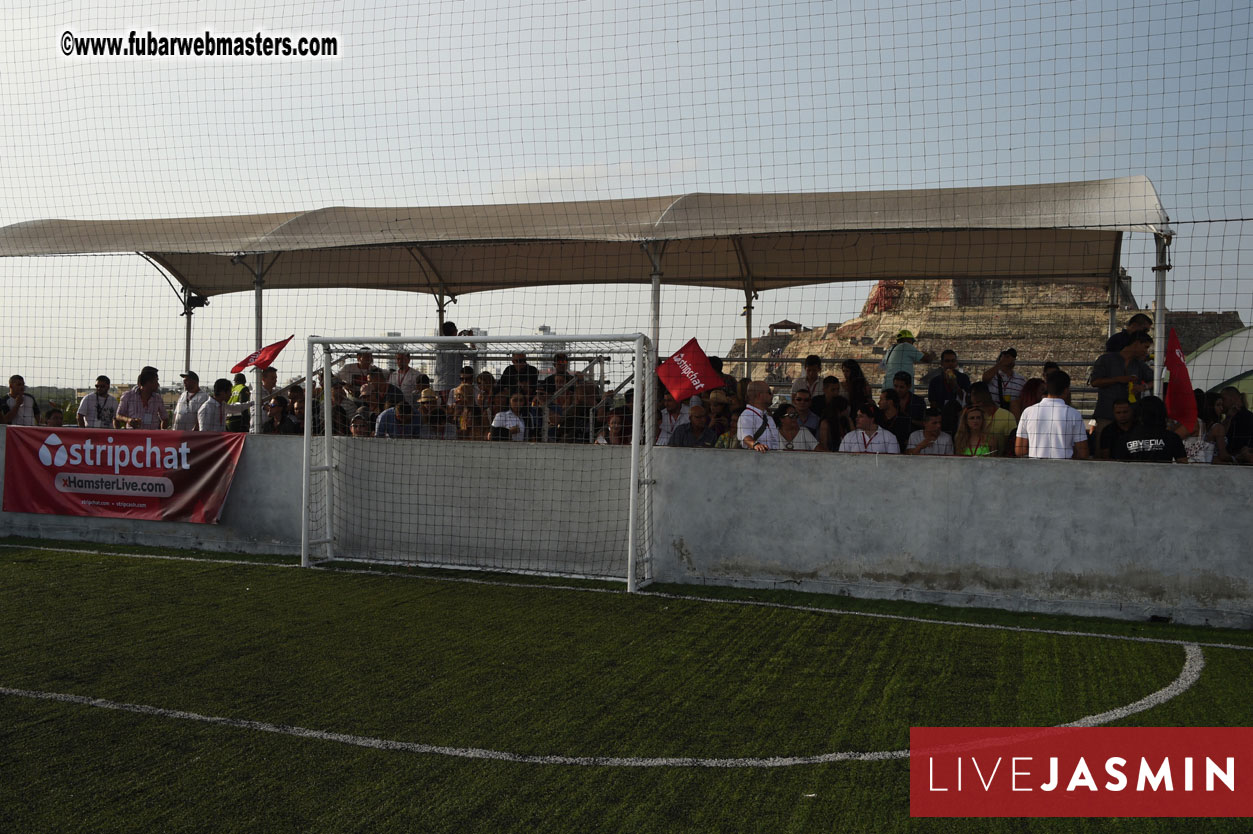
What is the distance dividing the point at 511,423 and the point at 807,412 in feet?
8.70

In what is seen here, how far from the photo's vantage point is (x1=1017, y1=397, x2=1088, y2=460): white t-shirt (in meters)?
7.57

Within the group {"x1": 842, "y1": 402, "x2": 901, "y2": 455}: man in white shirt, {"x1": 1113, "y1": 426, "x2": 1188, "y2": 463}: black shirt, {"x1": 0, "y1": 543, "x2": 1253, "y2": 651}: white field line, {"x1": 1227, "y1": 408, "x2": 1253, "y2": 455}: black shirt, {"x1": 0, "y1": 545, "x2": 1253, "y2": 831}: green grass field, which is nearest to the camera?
{"x1": 0, "y1": 545, "x2": 1253, "y2": 831}: green grass field

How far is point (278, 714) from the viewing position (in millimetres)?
4879

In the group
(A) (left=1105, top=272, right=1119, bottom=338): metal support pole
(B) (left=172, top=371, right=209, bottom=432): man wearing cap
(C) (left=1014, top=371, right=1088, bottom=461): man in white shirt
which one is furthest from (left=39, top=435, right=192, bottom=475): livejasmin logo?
(A) (left=1105, top=272, right=1119, bottom=338): metal support pole

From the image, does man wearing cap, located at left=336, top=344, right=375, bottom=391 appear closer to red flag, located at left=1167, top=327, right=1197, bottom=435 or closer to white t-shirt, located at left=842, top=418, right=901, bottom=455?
white t-shirt, located at left=842, top=418, right=901, bottom=455

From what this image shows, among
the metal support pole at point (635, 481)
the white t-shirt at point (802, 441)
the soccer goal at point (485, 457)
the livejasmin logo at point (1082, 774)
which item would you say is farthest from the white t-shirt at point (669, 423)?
the livejasmin logo at point (1082, 774)

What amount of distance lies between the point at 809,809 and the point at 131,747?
283cm

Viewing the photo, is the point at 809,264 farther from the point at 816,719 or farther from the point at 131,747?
the point at 131,747

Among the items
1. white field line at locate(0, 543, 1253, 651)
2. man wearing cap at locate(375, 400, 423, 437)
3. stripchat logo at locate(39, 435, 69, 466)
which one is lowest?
white field line at locate(0, 543, 1253, 651)

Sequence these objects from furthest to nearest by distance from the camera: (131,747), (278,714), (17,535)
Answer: (17,535)
(278,714)
(131,747)

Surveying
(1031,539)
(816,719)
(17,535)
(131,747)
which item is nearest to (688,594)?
(1031,539)

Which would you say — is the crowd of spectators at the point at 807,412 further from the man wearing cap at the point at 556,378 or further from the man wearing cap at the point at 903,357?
the man wearing cap at the point at 903,357

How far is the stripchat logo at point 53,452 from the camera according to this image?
10570 mm

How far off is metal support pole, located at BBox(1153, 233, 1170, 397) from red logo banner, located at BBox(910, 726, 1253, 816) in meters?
4.66
